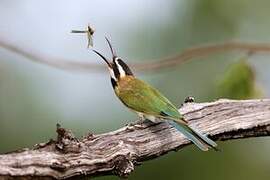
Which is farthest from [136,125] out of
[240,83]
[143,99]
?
[240,83]

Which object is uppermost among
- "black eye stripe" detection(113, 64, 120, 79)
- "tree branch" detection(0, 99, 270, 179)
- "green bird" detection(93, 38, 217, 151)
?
"black eye stripe" detection(113, 64, 120, 79)

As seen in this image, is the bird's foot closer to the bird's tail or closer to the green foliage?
the bird's tail

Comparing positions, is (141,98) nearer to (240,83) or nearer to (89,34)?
(89,34)

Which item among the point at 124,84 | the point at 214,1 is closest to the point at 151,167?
the point at 214,1

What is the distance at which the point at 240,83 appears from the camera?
139 inches

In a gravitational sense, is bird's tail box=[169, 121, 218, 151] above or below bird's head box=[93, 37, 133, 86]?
below

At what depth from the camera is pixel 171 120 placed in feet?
9.94

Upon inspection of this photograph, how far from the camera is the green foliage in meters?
3.52

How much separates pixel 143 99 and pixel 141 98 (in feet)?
0.03

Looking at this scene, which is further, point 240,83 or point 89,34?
point 240,83

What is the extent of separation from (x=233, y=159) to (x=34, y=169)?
523 cm

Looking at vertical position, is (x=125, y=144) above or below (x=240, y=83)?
below

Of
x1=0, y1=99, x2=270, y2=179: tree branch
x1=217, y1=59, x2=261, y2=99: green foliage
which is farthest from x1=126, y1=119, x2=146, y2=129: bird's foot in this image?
x1=217, y1=59, x2=261, y2=99: green foliage

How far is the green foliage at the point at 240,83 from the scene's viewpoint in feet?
11.6
